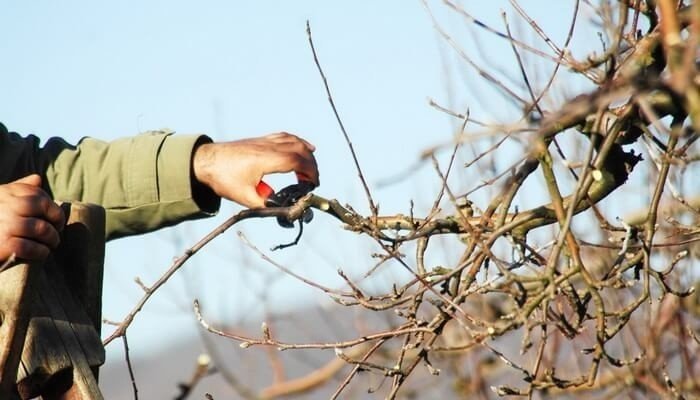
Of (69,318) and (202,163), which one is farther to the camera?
(202,163)

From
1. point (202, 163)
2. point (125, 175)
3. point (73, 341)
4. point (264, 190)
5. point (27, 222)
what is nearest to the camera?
point (27, 222)

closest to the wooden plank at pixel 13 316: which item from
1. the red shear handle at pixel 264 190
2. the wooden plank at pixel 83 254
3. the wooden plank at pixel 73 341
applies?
the wooden plank at pixel 73 341

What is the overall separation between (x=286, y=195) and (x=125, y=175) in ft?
2.08

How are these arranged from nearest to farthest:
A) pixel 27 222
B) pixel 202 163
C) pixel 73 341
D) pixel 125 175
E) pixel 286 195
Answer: pixel 27 222 < pixel 73 341 < pixel 286 195 < pixel 202 163 < pixel 125 175

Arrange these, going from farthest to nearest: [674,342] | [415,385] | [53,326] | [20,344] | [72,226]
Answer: [415,385] → [674,342] → [72,226] → [53,326] → [20,344]

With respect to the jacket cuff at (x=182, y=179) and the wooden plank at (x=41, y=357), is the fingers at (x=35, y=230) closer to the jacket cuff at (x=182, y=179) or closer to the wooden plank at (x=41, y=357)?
the wooden plank at (x=41, y=357)

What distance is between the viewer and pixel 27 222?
6.74 ft

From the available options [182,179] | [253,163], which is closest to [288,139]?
[253,163]

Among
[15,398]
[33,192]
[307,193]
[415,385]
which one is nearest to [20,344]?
[15,398]

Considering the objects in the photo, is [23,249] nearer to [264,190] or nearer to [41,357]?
[41,357]

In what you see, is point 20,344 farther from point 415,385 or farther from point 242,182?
point 415,385

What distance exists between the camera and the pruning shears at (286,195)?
2.57 metres

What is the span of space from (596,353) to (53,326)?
1.01m

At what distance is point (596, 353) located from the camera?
2.33 metres
